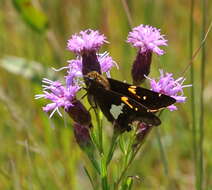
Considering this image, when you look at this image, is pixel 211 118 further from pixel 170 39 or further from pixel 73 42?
pixel 73 42

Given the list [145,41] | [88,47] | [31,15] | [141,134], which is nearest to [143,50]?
[145,41]

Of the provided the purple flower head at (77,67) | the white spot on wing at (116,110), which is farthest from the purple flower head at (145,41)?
the white spot on wing at (116,110)

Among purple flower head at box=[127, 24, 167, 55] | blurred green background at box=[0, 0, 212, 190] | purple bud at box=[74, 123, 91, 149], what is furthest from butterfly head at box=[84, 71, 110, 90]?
blurred green background at box=[0, 0, 212, 190]

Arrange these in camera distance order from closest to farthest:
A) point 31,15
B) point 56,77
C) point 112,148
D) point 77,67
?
point 112,148, point 77,67, point 31,15, point 56,77

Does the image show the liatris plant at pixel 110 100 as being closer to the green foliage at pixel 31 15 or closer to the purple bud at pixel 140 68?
the purple bud at pixel 140 68

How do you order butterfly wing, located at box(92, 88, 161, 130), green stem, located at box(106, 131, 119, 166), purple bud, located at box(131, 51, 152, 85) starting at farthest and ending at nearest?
1. purple bud, located at box(131, 51, 152, 85)
2. green stem, located at box(106, 131, 119, 166)
3. butterfly wing, located at box(92, 88, 161, 130)

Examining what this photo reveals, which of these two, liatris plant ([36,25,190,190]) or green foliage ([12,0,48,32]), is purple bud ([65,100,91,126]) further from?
green foliage ([12,0,48,32])

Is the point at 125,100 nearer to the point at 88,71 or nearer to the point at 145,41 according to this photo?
the point at 88,71

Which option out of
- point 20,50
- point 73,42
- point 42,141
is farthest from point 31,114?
point 73,42
